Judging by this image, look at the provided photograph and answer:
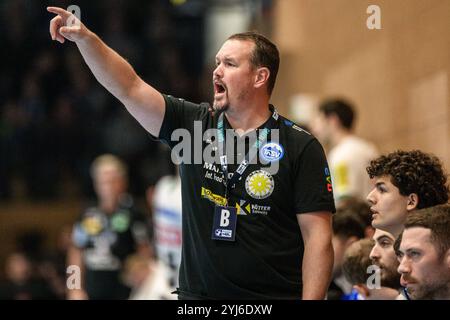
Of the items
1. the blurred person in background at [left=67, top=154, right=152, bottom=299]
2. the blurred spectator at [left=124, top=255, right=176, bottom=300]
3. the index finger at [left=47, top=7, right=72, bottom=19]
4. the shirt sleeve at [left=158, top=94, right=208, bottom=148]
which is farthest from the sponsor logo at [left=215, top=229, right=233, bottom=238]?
the blurred person in background at [left=67, top=154, right=152, bottom=299]

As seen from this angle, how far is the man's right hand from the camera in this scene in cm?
387

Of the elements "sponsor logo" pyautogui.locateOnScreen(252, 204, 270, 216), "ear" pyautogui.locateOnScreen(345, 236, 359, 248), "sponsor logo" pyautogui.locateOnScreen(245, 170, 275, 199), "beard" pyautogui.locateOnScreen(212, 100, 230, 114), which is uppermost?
"beard" pyautogui.locateOnScreen(212, 100, 230, 114)

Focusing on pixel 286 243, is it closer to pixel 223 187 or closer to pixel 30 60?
pixel 223 187

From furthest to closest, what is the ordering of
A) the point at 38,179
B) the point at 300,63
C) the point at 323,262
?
the point at 38,179
the point at 300,63
the point at 323,262

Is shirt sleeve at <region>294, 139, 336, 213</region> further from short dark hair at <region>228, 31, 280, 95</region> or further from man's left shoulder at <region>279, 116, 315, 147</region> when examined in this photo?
short dark hair at <region>228, 31, 280, 95</region>

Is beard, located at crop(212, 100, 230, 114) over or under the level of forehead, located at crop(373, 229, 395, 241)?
over

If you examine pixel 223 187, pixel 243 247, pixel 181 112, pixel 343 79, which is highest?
pixel 343 79

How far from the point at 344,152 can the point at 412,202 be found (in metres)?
3.47

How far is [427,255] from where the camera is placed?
355 cm

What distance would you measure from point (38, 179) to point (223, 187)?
10351 millimetres

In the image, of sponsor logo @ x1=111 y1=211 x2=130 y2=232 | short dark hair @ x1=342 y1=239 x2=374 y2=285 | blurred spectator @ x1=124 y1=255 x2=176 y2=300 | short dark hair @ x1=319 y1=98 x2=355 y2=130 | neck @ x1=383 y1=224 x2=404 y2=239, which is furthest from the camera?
sponsor logo @ x1=111 y1=211 x2=130 y2=232

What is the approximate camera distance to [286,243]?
159 inches

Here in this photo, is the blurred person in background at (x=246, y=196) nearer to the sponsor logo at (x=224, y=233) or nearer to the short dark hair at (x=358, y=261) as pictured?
the sponsor logo at (x=224, y=233)
